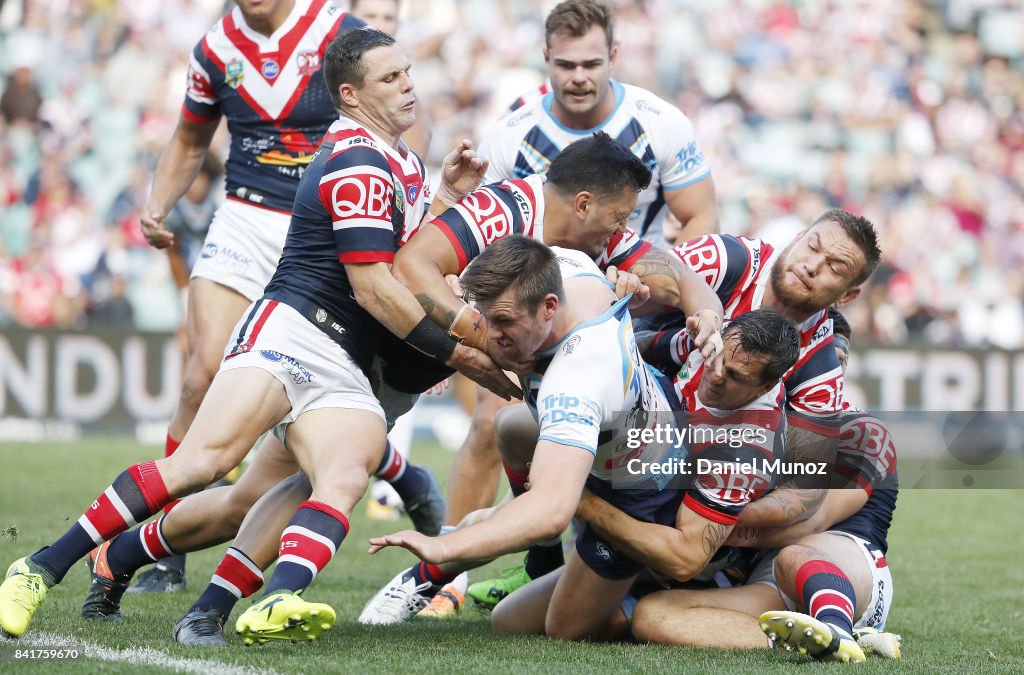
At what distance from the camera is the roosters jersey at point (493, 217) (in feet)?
17.3

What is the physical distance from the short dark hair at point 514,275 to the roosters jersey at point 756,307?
1331 millimetres

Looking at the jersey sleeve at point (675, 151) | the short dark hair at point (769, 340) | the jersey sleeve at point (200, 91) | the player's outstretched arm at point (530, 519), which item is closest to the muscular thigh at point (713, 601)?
the short dark hair at point (769, 340)

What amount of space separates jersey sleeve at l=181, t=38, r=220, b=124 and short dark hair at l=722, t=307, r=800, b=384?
132 inches

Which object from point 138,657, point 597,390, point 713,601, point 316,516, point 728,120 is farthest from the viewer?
point 728,120

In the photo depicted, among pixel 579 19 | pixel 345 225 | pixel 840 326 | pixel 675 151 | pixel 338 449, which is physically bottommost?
pixel 338 449

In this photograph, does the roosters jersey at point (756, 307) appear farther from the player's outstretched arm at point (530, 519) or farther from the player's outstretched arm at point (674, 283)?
the player's outstretched arm at point (530, 519)

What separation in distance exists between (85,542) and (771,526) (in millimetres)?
2652

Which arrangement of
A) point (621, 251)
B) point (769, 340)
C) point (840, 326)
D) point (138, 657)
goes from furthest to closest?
point (840, 326) → point (621, 251) → point (769, 340) → point (138, 657)

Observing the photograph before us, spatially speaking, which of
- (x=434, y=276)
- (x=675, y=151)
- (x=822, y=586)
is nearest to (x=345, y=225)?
(x=434, y=276)

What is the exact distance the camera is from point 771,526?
17.5ft

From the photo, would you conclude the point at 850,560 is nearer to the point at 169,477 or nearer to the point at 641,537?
the point at 641,537

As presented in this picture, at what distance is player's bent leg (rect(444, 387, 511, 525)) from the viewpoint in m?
6.83

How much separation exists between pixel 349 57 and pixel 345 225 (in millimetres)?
779

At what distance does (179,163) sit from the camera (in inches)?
281
